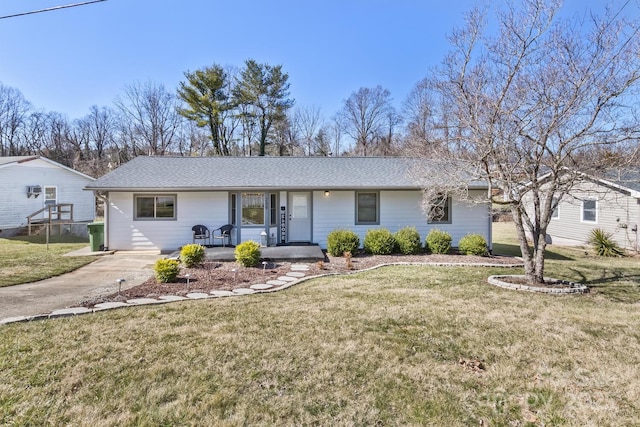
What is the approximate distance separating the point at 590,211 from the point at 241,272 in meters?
15.1

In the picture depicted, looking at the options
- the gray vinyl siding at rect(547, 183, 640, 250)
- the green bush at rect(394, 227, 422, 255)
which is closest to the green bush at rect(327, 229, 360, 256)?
the green bush at rect(394, 227, 422, 255)

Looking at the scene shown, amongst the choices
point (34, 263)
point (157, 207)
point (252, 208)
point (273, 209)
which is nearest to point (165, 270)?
point (34, 263)

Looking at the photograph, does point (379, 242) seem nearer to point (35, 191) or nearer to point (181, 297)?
point (181, 297)

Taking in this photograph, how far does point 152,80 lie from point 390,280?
3286 centimetres

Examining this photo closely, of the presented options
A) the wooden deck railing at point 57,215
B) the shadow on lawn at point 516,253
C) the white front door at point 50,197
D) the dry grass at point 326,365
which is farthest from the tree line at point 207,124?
the dry grass at point 326,365

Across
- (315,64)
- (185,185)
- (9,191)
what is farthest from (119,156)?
(185,185)

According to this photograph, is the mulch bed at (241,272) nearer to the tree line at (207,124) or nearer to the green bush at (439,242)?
the green bush at (439,242)

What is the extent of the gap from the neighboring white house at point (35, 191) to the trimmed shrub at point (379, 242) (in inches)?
583

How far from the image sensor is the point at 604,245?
12.0m

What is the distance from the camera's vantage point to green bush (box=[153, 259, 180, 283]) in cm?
647

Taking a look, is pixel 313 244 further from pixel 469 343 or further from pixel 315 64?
pixel 315 64

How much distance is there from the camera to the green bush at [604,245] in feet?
38.8

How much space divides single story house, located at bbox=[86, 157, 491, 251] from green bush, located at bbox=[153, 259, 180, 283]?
427cm

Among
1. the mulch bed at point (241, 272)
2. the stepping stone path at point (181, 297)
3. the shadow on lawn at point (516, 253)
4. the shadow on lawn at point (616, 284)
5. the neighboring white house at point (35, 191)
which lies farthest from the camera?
the neighboring white house at point (35, 191)
